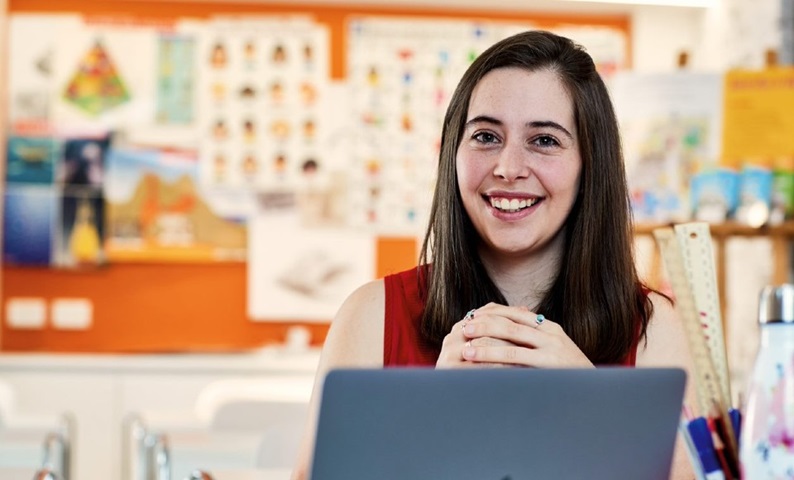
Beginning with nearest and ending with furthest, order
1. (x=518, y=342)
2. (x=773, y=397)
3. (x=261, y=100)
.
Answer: (x=773, y=397), (x=518, y=342), (x=261, y=100)

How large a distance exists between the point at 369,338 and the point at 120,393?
3.23m

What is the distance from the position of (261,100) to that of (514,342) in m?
4.27

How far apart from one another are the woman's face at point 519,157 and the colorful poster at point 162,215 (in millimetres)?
3729

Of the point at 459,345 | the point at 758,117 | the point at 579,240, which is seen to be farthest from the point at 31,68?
the point at 459,345

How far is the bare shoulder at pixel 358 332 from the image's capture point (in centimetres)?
184

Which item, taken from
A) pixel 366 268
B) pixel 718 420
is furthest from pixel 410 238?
pixel 718 420

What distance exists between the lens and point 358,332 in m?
1.87

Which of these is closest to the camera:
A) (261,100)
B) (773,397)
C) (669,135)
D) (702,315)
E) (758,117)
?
(773,397)

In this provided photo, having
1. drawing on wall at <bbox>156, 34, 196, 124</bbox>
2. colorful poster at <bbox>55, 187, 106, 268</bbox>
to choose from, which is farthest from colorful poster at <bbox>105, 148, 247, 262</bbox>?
drawing on wall at <bbox>156, 34, 196, 124</bbox>

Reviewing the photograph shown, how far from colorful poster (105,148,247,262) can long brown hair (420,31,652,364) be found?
3.63 m

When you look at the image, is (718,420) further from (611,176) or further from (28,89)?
(28,89)

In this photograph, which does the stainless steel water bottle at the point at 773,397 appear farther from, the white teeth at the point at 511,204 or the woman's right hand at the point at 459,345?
the white teeth at the point at 511,204

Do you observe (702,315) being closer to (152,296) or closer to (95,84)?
(152,296)

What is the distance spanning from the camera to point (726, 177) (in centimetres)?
416
